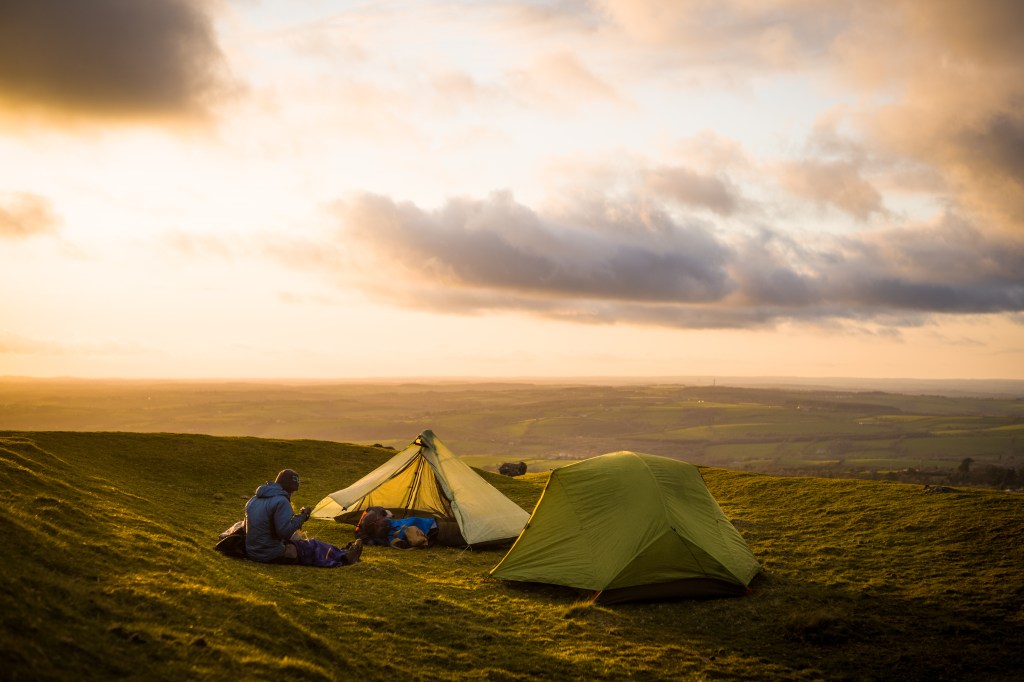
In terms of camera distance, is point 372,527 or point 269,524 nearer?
point 269,524

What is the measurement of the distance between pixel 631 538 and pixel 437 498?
9566 millimetres

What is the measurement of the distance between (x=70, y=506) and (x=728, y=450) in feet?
437

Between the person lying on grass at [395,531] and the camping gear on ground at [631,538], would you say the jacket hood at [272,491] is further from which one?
the camping gear on ground at [631,538]

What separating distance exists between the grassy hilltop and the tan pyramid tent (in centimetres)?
99

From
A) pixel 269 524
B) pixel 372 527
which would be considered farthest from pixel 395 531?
pixel 269 524

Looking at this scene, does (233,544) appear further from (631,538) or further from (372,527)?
(631,538)

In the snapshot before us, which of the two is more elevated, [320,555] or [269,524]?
[269,524]

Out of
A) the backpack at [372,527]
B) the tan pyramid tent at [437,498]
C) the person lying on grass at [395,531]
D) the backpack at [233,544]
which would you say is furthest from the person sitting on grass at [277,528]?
the tan pyramid tent at [437,498]

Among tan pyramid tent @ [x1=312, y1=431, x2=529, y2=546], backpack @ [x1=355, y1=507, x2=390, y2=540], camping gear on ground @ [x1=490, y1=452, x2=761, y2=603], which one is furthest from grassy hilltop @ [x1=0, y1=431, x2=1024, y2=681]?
tan pyramid tent @ [x1=312, y1=431, x2=529, y2=546]

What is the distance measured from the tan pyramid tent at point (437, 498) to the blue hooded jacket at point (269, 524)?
17.4ft

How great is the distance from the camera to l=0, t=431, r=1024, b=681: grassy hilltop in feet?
25.7

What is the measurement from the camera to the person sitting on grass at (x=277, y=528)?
14.5m

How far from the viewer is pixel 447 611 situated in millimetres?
12148

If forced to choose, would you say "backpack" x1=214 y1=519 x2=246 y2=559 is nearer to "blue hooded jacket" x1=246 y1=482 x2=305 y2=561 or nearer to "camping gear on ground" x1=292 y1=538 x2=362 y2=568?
"blue hooded jacket" x1=246 y1=482 x2=305 y2=561
